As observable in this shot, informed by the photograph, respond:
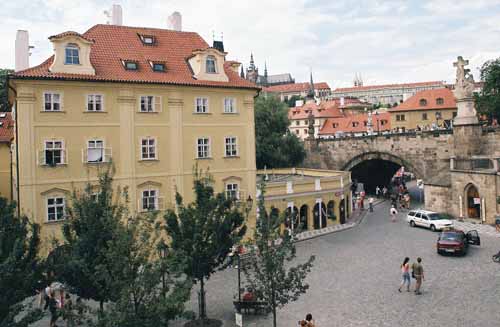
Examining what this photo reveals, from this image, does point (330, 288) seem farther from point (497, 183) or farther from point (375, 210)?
point (375, 210)

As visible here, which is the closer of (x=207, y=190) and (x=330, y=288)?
(x=207, y=190)

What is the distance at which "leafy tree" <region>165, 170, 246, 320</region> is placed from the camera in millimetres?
15531

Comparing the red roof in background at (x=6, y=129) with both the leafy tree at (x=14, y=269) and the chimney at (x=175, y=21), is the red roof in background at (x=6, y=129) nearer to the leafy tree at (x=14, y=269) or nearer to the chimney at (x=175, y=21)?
the chimney at (x=175, y=21)

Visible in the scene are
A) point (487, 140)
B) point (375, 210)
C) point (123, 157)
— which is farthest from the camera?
point (375, 210)

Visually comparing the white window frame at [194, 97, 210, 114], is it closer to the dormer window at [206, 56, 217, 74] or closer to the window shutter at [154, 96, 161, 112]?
the dormer window at [206, 56, 217, 74]

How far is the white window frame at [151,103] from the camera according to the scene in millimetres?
25156

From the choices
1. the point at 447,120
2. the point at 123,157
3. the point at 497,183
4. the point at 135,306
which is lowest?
the point at 135,306

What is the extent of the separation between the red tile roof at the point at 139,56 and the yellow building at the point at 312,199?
23.9ft

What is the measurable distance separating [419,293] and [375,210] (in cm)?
2547

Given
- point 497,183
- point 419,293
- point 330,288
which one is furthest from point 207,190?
point 497,183

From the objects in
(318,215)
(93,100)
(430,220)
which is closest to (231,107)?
(93,100)

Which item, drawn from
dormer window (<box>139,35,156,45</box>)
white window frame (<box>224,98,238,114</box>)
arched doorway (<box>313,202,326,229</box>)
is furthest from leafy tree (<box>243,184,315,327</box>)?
arched doorway (<box>313,202,326,229</box>)

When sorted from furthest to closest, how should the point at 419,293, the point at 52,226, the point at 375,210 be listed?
the point at 375,210 → the point at 52,226 → the point at 419,293

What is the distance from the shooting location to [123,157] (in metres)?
24.6
